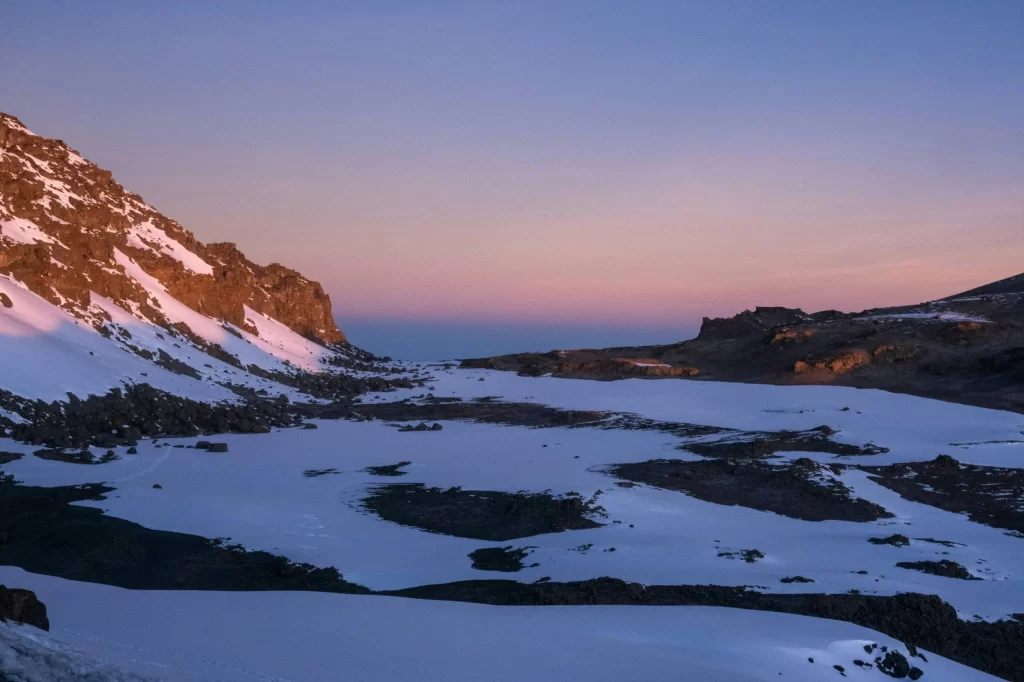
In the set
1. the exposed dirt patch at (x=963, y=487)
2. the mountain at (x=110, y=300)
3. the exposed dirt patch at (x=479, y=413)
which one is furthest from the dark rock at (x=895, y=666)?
the mountain at (x=110, y=300)

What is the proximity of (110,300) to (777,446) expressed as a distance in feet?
98.7

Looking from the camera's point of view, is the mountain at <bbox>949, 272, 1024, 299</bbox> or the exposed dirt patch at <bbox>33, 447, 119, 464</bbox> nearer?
the exposed dirt patch at <bbox>33, 447, 119, 464</bbox>

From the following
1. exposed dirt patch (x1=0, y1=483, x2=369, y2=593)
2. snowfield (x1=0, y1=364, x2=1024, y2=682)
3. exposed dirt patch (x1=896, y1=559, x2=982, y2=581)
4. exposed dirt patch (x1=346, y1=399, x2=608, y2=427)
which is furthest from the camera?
exposed dirt patch (x1=346, y1=399, x2=608, y2=427)

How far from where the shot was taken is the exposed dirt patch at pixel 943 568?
404 inches

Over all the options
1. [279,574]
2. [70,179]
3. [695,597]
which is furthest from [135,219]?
[695,597]

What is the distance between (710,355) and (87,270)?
33370 mm

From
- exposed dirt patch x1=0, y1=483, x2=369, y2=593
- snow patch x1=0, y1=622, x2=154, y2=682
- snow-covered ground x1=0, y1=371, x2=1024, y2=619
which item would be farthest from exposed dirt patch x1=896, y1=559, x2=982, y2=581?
snow patch x1=0, y1=622, x2=154, y2=682

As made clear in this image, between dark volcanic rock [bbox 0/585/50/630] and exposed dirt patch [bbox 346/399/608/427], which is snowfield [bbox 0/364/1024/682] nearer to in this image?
dark volcanic rock [bbox 0/585/50/630]

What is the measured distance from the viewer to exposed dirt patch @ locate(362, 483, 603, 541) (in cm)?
1273

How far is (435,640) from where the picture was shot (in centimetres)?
743

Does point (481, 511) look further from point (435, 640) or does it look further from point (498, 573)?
point (435, 640)

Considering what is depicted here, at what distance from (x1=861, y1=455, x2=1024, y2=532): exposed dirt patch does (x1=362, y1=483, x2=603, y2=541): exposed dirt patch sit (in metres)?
7.11

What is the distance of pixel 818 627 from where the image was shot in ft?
26.2

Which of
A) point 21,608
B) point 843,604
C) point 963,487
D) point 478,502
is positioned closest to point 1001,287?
point 963,487
